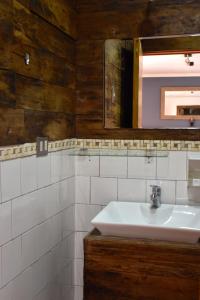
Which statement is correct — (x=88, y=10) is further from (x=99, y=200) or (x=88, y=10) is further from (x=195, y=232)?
(x=195, y=232)

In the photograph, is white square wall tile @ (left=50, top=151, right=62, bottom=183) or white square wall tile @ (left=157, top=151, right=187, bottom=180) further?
white square wall tile @ (left=157, top=151, right=187, bottom=180)

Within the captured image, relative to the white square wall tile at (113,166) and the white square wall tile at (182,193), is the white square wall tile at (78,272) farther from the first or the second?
the white square wall tile at (182,193)

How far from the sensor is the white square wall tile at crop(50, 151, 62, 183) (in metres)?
2.11

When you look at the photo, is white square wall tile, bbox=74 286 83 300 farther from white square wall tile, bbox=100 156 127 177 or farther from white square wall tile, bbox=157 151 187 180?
white square wall tile, bbox=157 151 187 180

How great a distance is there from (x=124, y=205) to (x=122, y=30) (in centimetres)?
108

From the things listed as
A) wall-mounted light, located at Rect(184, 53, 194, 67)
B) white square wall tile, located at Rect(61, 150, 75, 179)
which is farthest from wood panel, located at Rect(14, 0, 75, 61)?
wall-mounted light, located at Rect(184, 53, 194, 67)

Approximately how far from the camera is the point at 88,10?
2354 mm

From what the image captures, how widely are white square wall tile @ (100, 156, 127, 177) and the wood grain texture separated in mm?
599

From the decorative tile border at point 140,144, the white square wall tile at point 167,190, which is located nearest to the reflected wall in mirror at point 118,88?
the decorative tile border at point 140,144

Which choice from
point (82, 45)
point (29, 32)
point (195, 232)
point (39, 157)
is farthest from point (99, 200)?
point (29, 32)

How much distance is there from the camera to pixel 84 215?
2475mm

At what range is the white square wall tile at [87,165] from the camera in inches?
95.7

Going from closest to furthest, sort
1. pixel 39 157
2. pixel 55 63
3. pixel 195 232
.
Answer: pixel 195 232 < pixel 39 157 < pixel 55 63

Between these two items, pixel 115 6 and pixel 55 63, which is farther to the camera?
pixel 115 6
